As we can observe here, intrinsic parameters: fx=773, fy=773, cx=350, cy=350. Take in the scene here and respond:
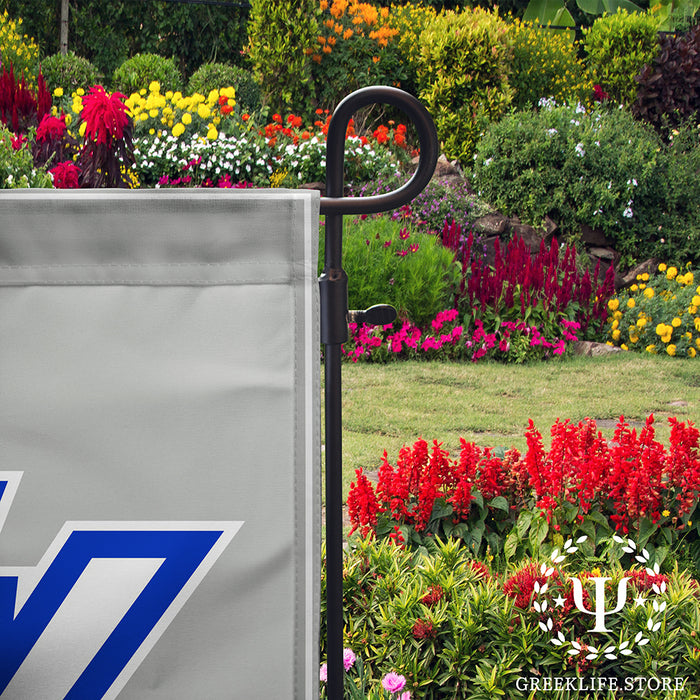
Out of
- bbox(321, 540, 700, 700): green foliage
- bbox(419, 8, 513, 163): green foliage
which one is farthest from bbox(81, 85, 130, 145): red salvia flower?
bbox(419, 8, 513, 163): green foliage

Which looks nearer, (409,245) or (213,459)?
(213,459)

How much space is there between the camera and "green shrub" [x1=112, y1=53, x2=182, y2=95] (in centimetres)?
1177

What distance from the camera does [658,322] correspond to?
684 cm

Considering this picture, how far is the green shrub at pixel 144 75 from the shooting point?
1177 cm

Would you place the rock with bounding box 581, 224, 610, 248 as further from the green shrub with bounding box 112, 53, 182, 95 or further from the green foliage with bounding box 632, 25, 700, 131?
the green shrub with bounding box 112, 53, 182, 95

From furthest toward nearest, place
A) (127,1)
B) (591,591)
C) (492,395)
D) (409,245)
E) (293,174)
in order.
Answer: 1. (127,1)
2. (293,174)
3. (409,245)
4. (492,395)
5. (591,591)

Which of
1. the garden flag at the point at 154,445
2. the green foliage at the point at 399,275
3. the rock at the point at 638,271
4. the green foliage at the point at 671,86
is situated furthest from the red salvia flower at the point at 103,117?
the green foliage at the point at 671,86

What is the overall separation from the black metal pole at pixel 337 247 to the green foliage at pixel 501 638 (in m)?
0.78

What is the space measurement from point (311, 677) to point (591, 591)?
1233 mm

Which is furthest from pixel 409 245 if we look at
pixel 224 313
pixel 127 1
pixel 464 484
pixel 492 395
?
pixel 127 1

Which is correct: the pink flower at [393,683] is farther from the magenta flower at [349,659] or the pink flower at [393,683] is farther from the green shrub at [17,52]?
the green shrub at [17,52]

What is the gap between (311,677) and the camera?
98 centimetres

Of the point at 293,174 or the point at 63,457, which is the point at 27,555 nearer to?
the point at 63,457

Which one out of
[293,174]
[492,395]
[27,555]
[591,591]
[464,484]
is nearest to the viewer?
[27,555]
